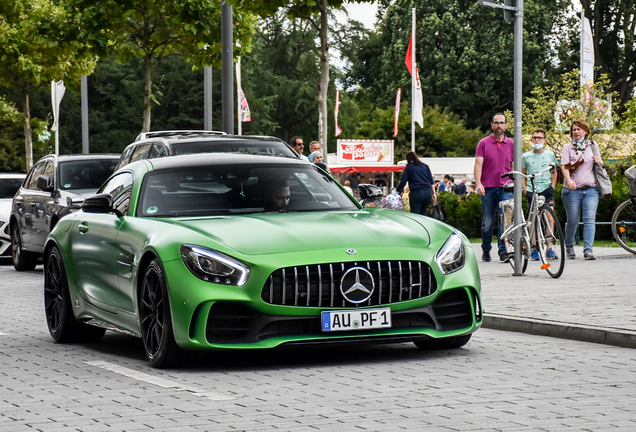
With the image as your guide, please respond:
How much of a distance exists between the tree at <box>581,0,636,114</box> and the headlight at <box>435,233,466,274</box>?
5104 cm

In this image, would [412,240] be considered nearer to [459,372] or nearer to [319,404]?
[459,372]

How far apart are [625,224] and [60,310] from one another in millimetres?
9937

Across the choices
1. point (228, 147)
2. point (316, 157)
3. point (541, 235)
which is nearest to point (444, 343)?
point (541, 235)

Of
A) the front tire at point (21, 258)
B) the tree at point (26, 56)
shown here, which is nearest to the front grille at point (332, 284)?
the front tire at point (21, 258)

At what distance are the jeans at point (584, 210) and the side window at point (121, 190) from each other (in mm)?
8281

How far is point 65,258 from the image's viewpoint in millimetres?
8516

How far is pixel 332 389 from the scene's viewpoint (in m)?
6.02

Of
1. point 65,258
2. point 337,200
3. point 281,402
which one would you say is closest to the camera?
point 281,402

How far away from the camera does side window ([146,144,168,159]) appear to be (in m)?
13.4

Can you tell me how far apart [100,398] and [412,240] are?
222 centimetres

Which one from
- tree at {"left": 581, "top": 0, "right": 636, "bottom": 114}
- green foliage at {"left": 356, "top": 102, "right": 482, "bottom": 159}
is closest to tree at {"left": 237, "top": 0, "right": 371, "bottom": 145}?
tree at {"left": 581, "top": 0, "right": 636, "bottom": 114}

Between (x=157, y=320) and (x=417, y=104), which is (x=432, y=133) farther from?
(x=157, y=320)

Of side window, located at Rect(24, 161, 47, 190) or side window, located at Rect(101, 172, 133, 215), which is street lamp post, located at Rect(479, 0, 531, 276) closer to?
side window, located at Rect(101, 172, 133, 215)

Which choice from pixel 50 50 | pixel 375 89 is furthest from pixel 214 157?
pixel 375 89
